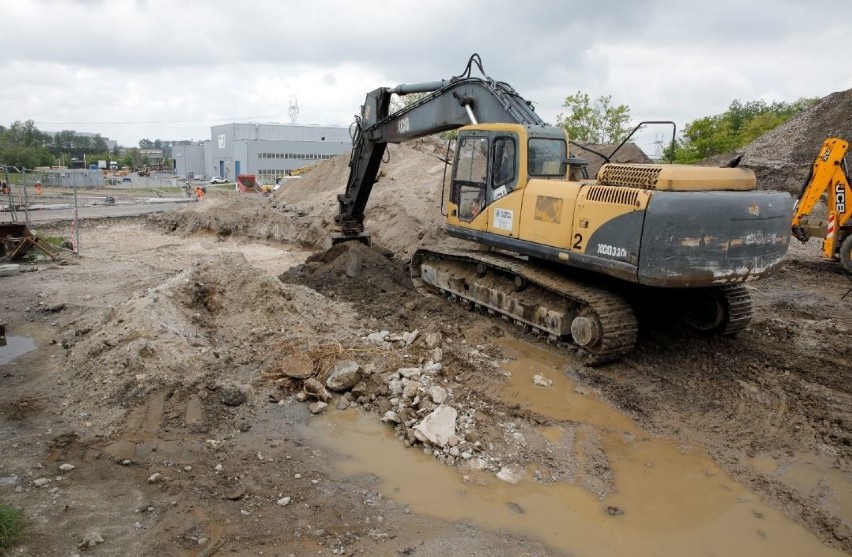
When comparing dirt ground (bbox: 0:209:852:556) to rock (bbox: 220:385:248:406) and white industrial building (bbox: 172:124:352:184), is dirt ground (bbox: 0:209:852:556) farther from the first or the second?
white industrial building (bbox: 172:124:352:184)

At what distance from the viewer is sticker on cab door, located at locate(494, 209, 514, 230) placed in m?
Answer: 7.74

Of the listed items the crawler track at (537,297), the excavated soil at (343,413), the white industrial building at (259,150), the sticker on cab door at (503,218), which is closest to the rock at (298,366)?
the excavated soil at (343,413)

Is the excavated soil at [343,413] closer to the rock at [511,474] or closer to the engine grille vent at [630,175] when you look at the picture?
the rock at [511,474]

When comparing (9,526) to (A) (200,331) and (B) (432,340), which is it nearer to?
(A) (200,331)

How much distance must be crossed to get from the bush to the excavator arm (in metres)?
6.50

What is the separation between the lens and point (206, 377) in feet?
20.3

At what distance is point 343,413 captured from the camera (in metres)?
5.86

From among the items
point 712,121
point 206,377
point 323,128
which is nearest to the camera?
point 206,377

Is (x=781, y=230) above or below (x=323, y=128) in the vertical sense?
below

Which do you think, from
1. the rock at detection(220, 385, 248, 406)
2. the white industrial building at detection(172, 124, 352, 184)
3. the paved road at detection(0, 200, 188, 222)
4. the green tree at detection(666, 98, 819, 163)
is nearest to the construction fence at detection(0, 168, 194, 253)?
the paved road at detection(0, 200, 188, 222)

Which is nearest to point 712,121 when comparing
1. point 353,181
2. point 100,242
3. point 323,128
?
point 353,181

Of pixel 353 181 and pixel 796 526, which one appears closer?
pixel 796 526

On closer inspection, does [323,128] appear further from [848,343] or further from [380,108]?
[848,343]

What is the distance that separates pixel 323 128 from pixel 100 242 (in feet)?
189
